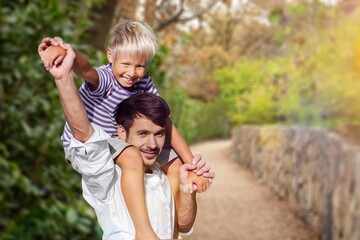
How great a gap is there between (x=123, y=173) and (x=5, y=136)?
514cm

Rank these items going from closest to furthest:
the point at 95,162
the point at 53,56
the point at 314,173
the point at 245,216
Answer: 1. the point at 53,56
2. the point at 95,162
3. the point at 314,173
4. the point at 245,216

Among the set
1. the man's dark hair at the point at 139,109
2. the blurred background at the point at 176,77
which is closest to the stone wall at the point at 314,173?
the blurred background at the point at 176,77

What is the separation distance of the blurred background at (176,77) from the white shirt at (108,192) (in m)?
1.00

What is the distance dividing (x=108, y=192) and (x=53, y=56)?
0.95ft

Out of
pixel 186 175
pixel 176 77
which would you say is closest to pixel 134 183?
pixel 186 175

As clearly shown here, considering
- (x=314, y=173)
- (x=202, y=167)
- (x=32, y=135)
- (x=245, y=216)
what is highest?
(x=202, y=167)

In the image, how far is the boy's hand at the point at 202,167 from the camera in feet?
4.12

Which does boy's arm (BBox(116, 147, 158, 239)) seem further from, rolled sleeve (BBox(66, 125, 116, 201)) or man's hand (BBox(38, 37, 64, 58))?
man's hand (BBox(38, 37, 64, 58))

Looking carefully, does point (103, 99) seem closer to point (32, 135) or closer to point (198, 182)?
point (198, 182)

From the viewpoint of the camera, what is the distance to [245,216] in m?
19.1

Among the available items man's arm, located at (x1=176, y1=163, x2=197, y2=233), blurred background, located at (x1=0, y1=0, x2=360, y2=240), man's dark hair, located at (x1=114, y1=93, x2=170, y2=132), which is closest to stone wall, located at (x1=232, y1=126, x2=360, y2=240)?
blurred background, located at (x1=0, y1=0, x2=360, y2=240)

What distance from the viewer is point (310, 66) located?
2833cm

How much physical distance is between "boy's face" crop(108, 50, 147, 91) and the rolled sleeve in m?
0.09

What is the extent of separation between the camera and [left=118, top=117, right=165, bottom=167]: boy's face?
1.24m
